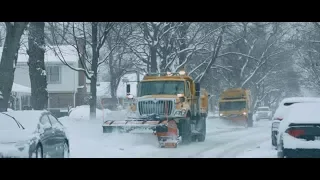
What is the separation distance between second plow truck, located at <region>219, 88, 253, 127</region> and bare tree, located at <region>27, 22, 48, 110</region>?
768 inches

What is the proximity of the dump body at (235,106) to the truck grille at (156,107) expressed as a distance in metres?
21.0

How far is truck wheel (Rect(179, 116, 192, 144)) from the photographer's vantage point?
2169cm

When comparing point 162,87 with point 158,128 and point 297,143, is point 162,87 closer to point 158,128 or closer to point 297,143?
point 158,128

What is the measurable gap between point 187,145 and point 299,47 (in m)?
34.6

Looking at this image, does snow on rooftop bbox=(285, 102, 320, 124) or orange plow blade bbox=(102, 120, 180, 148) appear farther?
orange plow blade bbox=(102, 120, 180, 148)

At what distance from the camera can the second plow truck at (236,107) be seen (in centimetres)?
4184

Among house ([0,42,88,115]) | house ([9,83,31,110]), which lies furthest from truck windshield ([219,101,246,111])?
house ([0,42,88,115])

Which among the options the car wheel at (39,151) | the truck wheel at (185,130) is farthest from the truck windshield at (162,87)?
the car wheel at (39,151)

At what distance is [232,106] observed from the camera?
140 ft

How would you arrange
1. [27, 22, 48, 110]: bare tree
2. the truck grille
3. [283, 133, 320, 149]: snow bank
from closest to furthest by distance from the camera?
[283, 133, 320, 149]: snow bank
the truck grille
[27, 22, 48, 110]: bare tree

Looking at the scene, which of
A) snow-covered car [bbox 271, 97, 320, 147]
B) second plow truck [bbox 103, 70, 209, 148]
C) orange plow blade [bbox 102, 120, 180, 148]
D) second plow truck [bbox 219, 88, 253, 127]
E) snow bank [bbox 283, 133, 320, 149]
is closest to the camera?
snow bank [bbox 283, 133, 320, 149]

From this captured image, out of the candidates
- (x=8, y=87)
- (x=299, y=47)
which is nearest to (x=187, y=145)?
(x=8, y=87)

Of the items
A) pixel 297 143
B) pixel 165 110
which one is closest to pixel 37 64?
pixel 165 110

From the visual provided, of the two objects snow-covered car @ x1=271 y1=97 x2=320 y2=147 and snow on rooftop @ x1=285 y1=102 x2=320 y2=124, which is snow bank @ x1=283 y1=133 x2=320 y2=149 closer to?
snow on rooftop @ x1=285 y1=102 x2=320 y2=124
